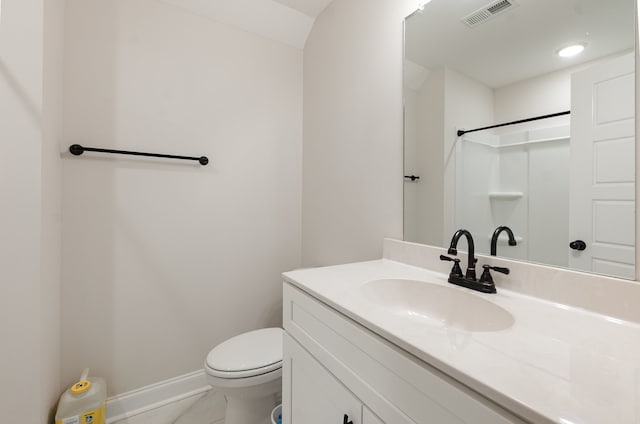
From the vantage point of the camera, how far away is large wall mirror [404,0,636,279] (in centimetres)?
72

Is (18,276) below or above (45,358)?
above

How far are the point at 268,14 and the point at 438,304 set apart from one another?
76.5 inches

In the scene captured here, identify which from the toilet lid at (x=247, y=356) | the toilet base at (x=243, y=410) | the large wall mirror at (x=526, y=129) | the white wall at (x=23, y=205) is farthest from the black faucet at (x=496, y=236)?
the white wall at (x=23, y=205)

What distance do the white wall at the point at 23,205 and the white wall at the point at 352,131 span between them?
130 centimetres

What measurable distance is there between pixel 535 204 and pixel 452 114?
0.47m

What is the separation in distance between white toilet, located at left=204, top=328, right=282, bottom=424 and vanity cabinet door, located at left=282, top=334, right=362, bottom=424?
23cm

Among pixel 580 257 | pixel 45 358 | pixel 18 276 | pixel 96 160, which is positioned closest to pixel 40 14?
pixel 96 160

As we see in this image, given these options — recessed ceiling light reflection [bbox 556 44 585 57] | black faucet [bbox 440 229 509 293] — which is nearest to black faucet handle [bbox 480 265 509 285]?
black faucet [bbox 440 229 509 293]

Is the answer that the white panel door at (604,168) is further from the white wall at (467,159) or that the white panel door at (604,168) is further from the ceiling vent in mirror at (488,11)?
the ceiling vent in mirror at (488,11)

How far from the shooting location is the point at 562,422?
331mm

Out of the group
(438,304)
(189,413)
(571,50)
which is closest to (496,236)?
(438,304)

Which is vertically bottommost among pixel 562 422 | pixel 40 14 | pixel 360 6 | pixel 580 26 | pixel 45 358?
pixel 45 358

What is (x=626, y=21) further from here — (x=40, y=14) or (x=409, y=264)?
(x=40, y=14)

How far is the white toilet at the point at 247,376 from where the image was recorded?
1.16m
